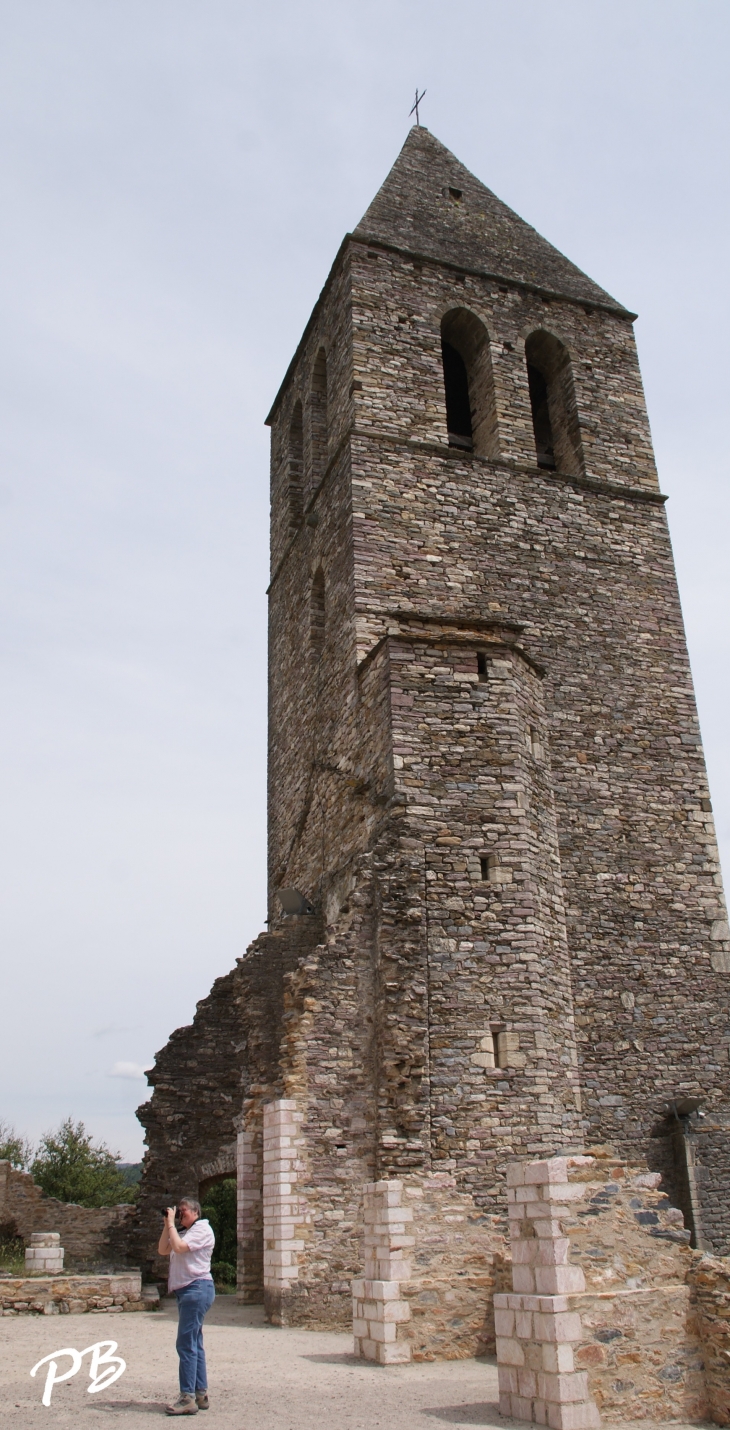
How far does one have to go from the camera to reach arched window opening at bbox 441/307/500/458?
1611 centimetres

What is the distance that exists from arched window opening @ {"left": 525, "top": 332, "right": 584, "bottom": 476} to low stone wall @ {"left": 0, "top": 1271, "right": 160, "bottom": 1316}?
40.6 feet

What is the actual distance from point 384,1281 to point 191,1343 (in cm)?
206

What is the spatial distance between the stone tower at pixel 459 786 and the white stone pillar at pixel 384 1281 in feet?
2.55

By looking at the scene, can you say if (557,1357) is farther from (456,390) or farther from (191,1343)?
(456,390)

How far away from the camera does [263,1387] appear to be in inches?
263

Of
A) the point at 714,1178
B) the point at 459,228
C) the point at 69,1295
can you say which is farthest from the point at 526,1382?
the point at 459,228

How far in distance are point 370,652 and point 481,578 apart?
104 inches


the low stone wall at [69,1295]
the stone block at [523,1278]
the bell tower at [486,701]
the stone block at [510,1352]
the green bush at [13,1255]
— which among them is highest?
the bell tower at [486,701]

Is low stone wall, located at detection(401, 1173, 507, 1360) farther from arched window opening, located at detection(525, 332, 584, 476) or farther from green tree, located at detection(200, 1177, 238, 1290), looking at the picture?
green tree, located at detection(200, 1177, 238, 1290)

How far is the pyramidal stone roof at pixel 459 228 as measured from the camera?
17.2m

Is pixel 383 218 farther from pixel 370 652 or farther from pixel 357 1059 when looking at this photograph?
pixel 357 1059

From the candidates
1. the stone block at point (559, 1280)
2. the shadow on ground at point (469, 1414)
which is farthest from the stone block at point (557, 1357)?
the shadow on ground at point (469, 1414)

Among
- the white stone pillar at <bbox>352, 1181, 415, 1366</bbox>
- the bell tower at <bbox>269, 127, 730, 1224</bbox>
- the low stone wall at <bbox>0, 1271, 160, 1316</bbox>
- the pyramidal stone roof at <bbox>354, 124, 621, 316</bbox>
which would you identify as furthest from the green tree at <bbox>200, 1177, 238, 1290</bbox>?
the pyramidal stone roof at <bbox>354, 124, 621, 316</bbox>

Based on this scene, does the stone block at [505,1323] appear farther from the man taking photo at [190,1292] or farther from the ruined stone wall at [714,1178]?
the ruined stone wall at [714,1178]
